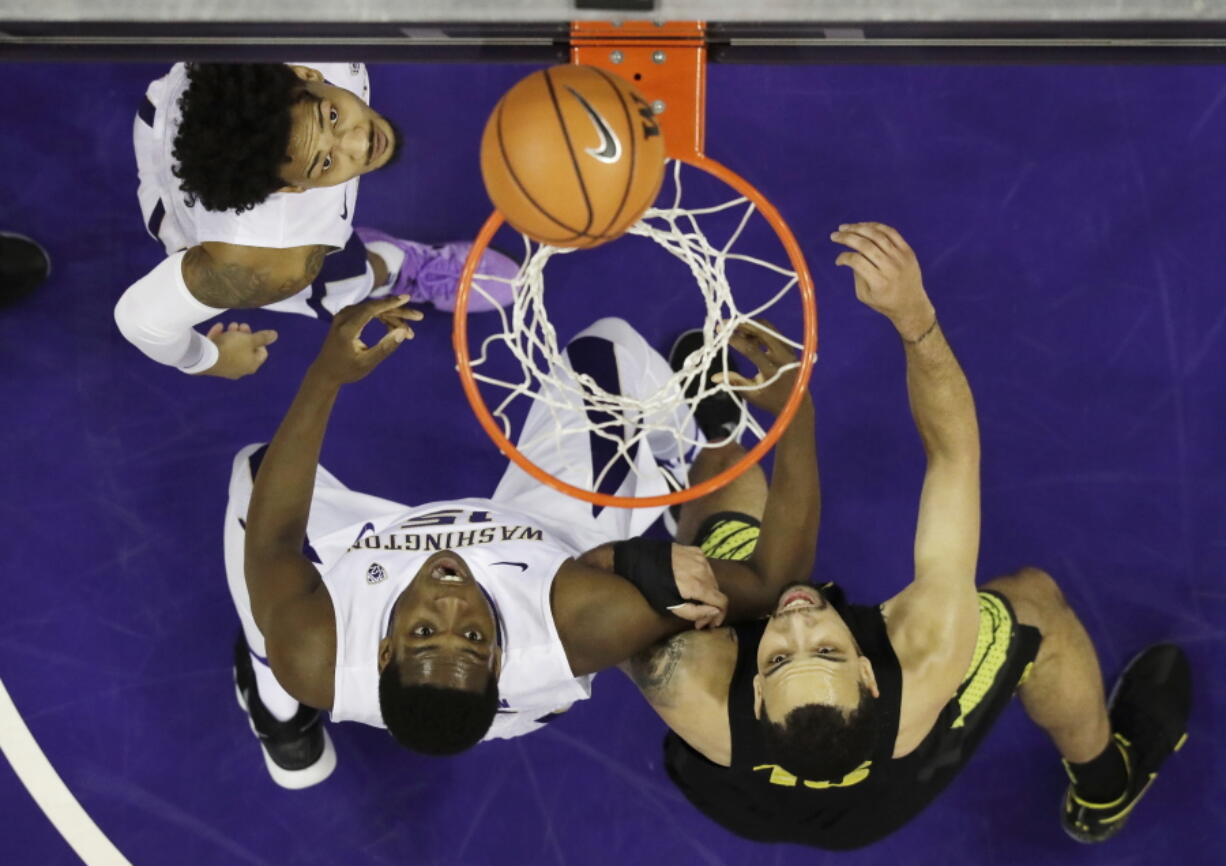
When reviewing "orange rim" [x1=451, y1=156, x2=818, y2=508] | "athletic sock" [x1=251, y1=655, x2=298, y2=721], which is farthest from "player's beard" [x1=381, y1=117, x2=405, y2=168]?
"athletic sock" [x1=251, y1=655, x2=298, y2=721]

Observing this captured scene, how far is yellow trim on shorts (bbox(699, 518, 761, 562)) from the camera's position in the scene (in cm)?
321

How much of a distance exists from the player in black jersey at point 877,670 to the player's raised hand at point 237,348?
4.73 feet

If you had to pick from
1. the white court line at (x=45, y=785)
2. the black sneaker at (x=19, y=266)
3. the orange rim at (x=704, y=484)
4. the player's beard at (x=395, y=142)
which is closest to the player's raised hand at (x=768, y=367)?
the orange rim at (x=704, y=484)

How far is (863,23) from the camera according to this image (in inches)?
84.8

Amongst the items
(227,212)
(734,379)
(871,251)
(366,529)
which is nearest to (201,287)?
(227,212)

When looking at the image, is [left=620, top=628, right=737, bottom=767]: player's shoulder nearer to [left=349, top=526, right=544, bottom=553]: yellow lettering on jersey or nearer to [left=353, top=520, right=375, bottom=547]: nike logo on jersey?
[left=349, top=526, right=544, bottom=553]: yellow lettering on jersey

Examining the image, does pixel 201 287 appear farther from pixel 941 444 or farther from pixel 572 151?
pixel 941 444

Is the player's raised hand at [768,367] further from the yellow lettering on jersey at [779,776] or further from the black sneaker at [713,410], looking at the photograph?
the yellow lettering on jersey at [779,776]

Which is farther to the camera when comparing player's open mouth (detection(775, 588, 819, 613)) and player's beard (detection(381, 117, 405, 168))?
player's beard (detection(381, 117, 405, 168))

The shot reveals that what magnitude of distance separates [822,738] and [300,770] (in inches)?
68.9

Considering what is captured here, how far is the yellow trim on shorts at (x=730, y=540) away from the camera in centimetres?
321

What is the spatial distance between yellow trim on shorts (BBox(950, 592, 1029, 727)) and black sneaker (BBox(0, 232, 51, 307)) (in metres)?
3.00

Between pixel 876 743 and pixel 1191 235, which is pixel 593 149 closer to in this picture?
pixel 876 743

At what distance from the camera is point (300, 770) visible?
3.66 meters
